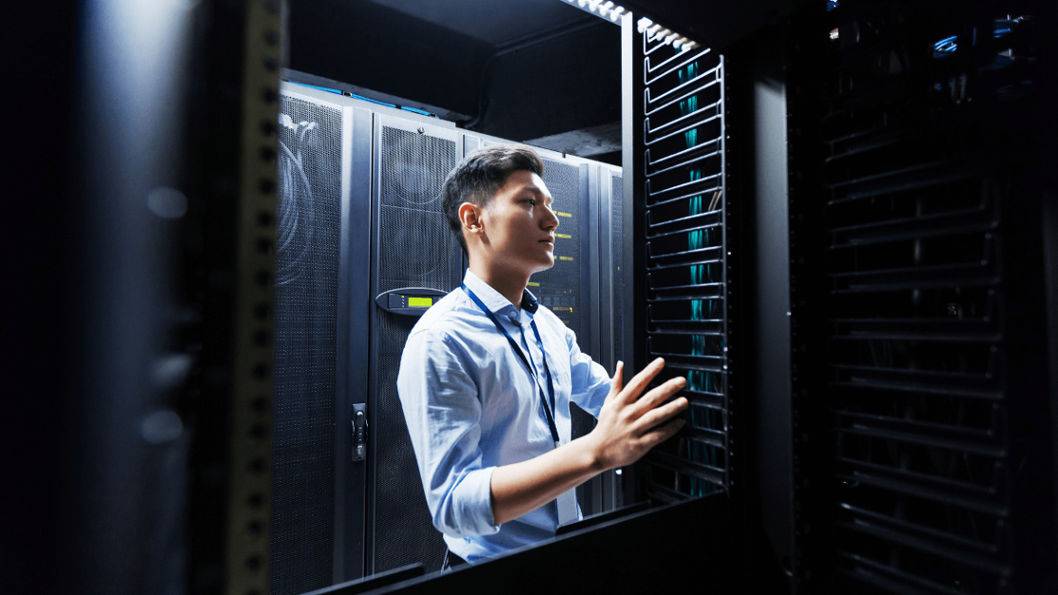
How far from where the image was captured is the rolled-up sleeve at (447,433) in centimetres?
99

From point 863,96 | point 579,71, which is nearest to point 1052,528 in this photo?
point 863,96

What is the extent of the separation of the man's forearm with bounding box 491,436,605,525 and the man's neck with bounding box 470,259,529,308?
0.55 metres

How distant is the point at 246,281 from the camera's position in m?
0.41

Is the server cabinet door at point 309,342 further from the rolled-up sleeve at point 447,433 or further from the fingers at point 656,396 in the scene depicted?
the fingers at point 656,396

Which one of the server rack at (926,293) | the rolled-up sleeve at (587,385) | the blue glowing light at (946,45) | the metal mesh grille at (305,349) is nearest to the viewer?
the server rack at (926,293)

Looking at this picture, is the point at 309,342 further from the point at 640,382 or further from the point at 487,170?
the point at 640,382

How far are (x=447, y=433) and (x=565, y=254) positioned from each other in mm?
1732

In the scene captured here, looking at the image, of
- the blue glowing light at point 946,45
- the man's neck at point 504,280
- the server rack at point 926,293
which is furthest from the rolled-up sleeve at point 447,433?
the blue glowing light at point 946,45

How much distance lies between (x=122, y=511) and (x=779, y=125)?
3.10 ft

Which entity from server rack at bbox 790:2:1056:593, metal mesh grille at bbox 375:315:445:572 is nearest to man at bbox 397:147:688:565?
server rack at bbox 790:2:1056:593

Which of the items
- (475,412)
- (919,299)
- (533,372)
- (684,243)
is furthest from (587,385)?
(919,299)

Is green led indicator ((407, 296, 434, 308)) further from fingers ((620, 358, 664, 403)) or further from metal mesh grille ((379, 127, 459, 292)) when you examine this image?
fingers ((620, 358, 664, 403))

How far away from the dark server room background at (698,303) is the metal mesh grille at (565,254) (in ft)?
4.16

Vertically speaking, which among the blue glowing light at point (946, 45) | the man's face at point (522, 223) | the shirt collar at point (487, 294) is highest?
the blue glowing light at point (946, 45)
